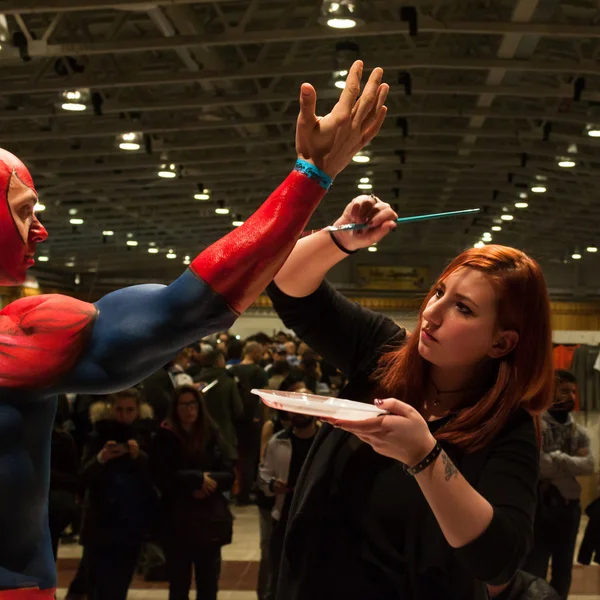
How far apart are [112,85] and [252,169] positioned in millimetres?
5334

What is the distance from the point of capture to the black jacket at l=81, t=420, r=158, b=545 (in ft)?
15.3

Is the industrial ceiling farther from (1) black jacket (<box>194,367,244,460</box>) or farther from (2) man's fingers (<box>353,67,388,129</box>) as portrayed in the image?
(2) man's fingers (<box>353,67,388,129</box>)

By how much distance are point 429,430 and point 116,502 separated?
329 centimetres

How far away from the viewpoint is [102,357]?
1.46m

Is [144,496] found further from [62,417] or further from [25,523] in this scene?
[25,523]

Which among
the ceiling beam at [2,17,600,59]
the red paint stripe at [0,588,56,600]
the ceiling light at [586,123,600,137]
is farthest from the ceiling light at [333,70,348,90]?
the red paint stripe at [0,588,56,600]

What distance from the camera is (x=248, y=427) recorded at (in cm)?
871

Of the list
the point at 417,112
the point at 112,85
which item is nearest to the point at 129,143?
the point at 112,85

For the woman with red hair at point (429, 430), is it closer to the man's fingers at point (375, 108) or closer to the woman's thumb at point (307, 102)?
the man's fingers at point (375, 108)

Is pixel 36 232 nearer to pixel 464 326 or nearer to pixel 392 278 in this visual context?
pixel 464 326

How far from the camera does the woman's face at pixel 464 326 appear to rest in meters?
1.79

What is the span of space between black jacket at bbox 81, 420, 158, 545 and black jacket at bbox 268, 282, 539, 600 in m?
2.96

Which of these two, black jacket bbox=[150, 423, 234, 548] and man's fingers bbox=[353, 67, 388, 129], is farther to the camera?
black jacket bbox=[150, 423, 234, 548]

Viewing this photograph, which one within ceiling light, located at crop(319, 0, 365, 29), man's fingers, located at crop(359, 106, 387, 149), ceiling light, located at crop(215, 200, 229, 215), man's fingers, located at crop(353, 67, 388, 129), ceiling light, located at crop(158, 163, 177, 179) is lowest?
man's fingers, located at crop(359, 106, 387, 149)
